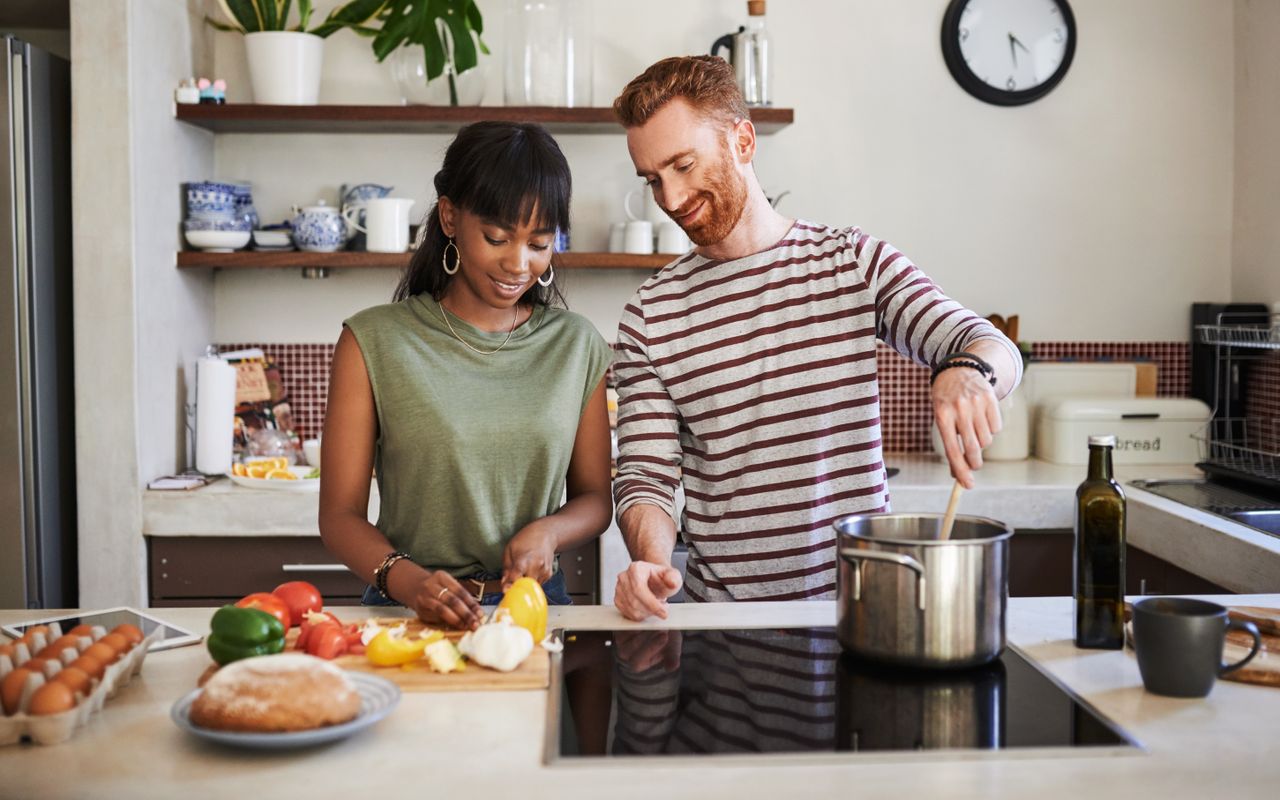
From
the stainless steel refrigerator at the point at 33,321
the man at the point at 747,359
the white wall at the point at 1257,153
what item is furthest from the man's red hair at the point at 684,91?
the white wall at the point at 1257,153

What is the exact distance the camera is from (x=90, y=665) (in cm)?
122

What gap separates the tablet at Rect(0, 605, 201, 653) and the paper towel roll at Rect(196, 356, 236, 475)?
159cm

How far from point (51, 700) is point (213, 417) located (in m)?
2.16

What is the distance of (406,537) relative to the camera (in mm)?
1794

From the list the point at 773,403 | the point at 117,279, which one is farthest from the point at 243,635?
the point at 117,279

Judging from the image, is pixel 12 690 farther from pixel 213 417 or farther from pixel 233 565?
pixel 213 417

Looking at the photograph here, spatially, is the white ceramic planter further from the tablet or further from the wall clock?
the tablet

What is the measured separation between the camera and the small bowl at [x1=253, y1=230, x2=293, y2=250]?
130 inches

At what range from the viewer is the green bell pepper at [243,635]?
4.37 feet

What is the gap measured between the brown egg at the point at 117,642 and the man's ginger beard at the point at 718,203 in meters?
0.95

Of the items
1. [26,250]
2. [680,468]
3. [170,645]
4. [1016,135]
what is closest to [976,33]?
[1016,135]

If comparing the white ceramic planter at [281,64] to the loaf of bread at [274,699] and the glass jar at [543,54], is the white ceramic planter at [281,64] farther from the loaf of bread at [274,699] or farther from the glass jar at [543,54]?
the loaf of bread at [274,699]

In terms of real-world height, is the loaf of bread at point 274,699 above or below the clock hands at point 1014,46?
below

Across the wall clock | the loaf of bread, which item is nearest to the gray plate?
the loaf of bread
